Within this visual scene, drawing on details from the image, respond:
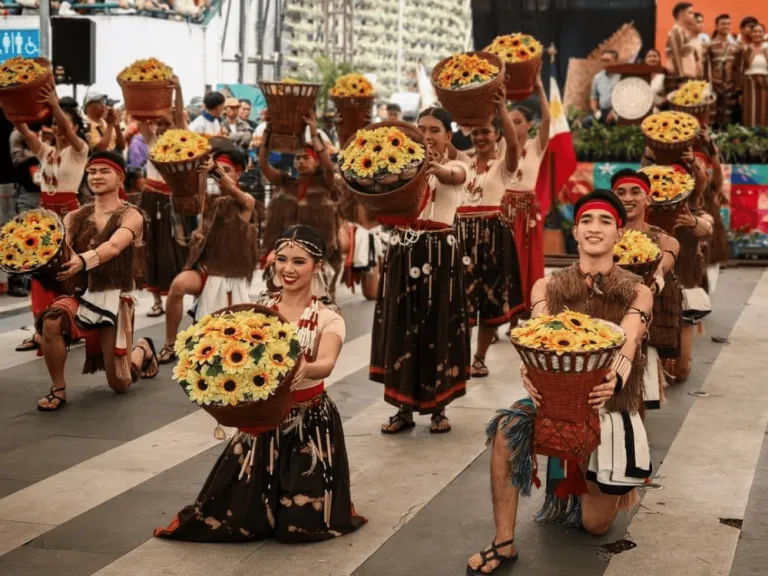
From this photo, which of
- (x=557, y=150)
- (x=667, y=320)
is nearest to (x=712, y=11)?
(x=557, y=150)

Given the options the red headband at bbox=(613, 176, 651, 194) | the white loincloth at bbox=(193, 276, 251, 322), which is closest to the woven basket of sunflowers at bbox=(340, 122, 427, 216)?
the red headband at bbox=(613, 176, 651, 194)

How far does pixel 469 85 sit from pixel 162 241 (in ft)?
13.4

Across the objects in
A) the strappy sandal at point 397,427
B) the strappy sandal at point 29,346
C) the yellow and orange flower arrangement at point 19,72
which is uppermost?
the yellow and orange flower arrangement at point 19,72

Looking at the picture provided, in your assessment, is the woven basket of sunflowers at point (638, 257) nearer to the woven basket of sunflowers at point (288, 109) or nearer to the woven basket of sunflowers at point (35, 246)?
the woven basket of sunflowers at point (35, 246)

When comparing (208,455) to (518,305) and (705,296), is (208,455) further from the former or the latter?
(705,296)

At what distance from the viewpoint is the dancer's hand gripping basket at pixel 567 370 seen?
4133mm

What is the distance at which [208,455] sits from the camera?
6414mm

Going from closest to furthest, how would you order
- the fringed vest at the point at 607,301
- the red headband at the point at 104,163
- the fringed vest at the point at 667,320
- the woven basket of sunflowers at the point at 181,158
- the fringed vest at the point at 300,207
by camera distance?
the fringed vest at the point at 607,301 < the fringed vest at the point at 667,320 < the red headband at the point at 104,163 < the woven basket of sunflowers at the point at 181,158 < the fringed vest at the point at 300,207

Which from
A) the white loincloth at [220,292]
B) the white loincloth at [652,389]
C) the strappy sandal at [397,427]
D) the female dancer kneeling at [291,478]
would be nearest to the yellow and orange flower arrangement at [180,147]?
the white loincloth at [220,292]

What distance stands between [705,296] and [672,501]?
3.44 m

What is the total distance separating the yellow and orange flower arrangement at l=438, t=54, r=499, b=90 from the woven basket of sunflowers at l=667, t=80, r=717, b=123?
3.34 metres

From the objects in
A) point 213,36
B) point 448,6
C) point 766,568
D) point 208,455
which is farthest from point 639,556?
point 448,6

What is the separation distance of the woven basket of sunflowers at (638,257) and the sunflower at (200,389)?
210 centimetres

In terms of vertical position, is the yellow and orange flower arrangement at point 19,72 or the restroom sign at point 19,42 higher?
the restroom sign at point 19,42
